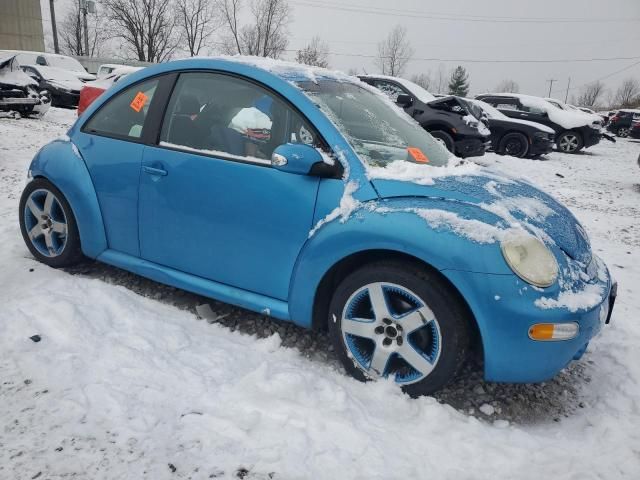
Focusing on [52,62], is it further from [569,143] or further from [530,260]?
[530,260]

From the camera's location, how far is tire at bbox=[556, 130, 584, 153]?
48.9ft

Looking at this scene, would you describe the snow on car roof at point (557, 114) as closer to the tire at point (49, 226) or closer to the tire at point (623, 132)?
the tire at point (623, 132)

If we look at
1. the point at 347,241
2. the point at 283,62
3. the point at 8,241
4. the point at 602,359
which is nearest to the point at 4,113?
the point at 8,241

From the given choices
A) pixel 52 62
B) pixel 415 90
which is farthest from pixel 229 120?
pixel 52 62

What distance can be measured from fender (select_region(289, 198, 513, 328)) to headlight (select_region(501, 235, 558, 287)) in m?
0.05

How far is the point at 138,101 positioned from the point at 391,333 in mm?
2243

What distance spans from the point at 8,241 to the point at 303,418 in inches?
126

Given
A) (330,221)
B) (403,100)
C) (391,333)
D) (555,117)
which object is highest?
(403,100)

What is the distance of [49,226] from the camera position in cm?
361

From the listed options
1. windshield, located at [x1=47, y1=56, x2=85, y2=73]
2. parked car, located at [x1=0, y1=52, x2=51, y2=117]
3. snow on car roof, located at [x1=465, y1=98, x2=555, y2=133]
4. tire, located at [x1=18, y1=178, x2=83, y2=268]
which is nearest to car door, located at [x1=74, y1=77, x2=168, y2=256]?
tire, located at [x1=18, y1=178, x2=83, y2=268]

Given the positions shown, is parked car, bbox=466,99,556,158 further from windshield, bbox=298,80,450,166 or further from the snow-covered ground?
the snow-covered ground

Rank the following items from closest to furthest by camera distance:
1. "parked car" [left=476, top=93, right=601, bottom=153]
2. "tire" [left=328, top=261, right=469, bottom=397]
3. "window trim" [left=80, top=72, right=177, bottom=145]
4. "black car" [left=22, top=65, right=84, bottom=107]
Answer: "tire" [left=328, top=261, right=469, bottom=397] → "window trim" [left=80, top=72, right=177, bottom=145] → "parked car" [left=476, top=93, right=601, bottom=153] → "black car" [left=22, top=65, right=84, bottom=107]

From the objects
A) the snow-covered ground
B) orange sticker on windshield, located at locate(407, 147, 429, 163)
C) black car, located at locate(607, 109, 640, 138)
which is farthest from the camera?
black car, located at locate(607, 109, 640, 138)

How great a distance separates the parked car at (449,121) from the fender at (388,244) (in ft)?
25.6
